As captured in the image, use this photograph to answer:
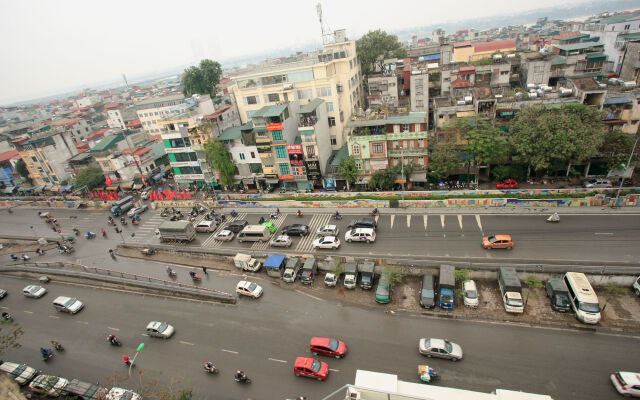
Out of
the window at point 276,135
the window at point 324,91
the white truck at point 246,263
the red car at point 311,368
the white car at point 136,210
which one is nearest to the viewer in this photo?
the red car at point 311,368

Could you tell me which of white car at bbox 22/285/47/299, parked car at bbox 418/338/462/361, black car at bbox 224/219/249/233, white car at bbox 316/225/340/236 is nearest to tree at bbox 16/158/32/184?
white car at bbox 22/285/47/299

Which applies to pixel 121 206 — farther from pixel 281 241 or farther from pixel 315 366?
pixel 315 366

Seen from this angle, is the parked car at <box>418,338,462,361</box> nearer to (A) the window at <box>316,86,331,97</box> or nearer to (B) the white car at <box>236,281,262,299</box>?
(B) the white car at <box>236,281,262,299</box>

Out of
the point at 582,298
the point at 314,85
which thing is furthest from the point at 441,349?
the point at 314,85

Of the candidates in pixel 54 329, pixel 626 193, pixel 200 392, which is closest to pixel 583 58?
pixel 626 193

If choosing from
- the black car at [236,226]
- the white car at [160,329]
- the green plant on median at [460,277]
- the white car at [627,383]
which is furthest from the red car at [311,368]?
the black car at [236,226]

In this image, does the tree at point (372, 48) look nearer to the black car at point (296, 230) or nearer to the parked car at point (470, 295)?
the black car at point (296, 230)
